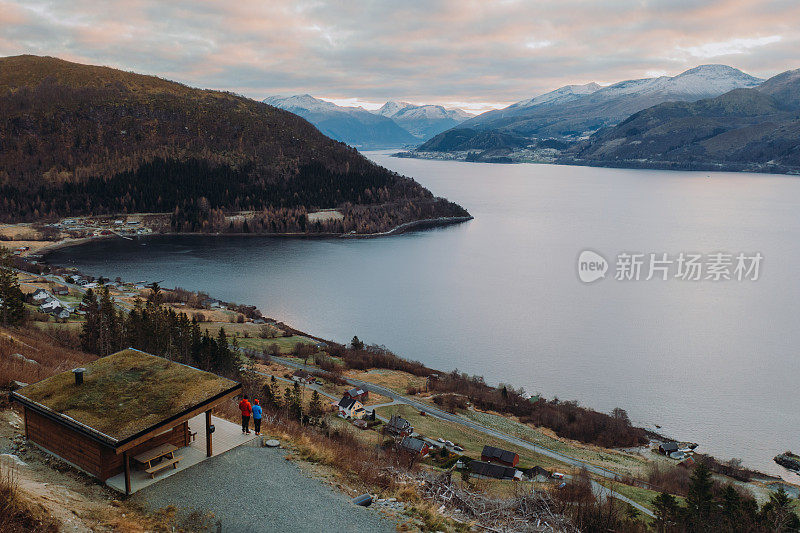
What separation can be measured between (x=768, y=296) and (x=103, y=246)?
11144 cm

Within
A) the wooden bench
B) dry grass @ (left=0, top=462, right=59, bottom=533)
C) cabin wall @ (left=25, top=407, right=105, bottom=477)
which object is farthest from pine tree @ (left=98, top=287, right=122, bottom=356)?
dry grass @ (left=0, top=462, right=59, bottom=533)

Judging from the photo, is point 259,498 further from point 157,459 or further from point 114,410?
point 114,410

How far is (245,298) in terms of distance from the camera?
227ft

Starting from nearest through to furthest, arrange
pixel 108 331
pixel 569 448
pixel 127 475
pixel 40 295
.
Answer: pixel 127 475 → pixel 569 448 → pixel 108 331 → pixel 40 295

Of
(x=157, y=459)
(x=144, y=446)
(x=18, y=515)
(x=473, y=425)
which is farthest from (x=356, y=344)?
(x=18, y=515)

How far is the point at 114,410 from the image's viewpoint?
12.6m

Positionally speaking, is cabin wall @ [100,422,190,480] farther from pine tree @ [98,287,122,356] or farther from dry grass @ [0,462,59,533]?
pine tree @ [98,287,122,356]

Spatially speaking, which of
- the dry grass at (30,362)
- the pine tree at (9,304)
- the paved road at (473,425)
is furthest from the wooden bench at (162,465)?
the pine tree at (9,304)

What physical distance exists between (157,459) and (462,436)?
22.7 m

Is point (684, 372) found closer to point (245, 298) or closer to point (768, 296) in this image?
point (768, 296)

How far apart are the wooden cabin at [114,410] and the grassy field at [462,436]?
19.0 metres

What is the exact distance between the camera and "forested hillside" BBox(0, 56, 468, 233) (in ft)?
424

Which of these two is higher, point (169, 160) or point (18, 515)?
point (169, 160)

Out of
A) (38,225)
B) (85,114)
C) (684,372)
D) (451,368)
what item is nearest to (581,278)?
Result: (684,372)
